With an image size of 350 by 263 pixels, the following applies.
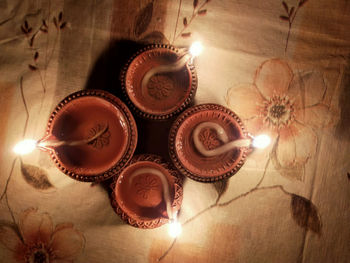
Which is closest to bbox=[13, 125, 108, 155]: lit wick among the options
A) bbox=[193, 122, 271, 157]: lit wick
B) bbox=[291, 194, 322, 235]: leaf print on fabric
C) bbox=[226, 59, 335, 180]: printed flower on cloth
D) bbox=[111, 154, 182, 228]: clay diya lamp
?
bbox=[111, 154, 182, 228]: clay diya lamp

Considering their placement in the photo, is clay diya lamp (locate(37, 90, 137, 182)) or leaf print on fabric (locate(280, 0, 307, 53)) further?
leaf print on fabric (locate(280, 0, 307, 53))

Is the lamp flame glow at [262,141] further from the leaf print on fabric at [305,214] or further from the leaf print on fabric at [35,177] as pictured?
the leaf print on fabric at [35,177]

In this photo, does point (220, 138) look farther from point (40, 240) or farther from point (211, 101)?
point (40, 240)

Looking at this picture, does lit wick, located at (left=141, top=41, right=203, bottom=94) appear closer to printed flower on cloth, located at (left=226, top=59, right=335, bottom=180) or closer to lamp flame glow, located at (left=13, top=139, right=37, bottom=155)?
printed flower on cloth, located at (left=226, top=59, right=335, bottom=180)

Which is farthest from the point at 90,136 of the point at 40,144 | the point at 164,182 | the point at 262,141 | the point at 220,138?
the point at 262,141

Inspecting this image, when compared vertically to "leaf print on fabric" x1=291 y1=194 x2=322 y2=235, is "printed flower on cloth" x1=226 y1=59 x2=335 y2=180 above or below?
above

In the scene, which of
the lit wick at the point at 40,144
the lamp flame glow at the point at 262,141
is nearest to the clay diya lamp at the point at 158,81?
the lit wick at the point at 40,144
